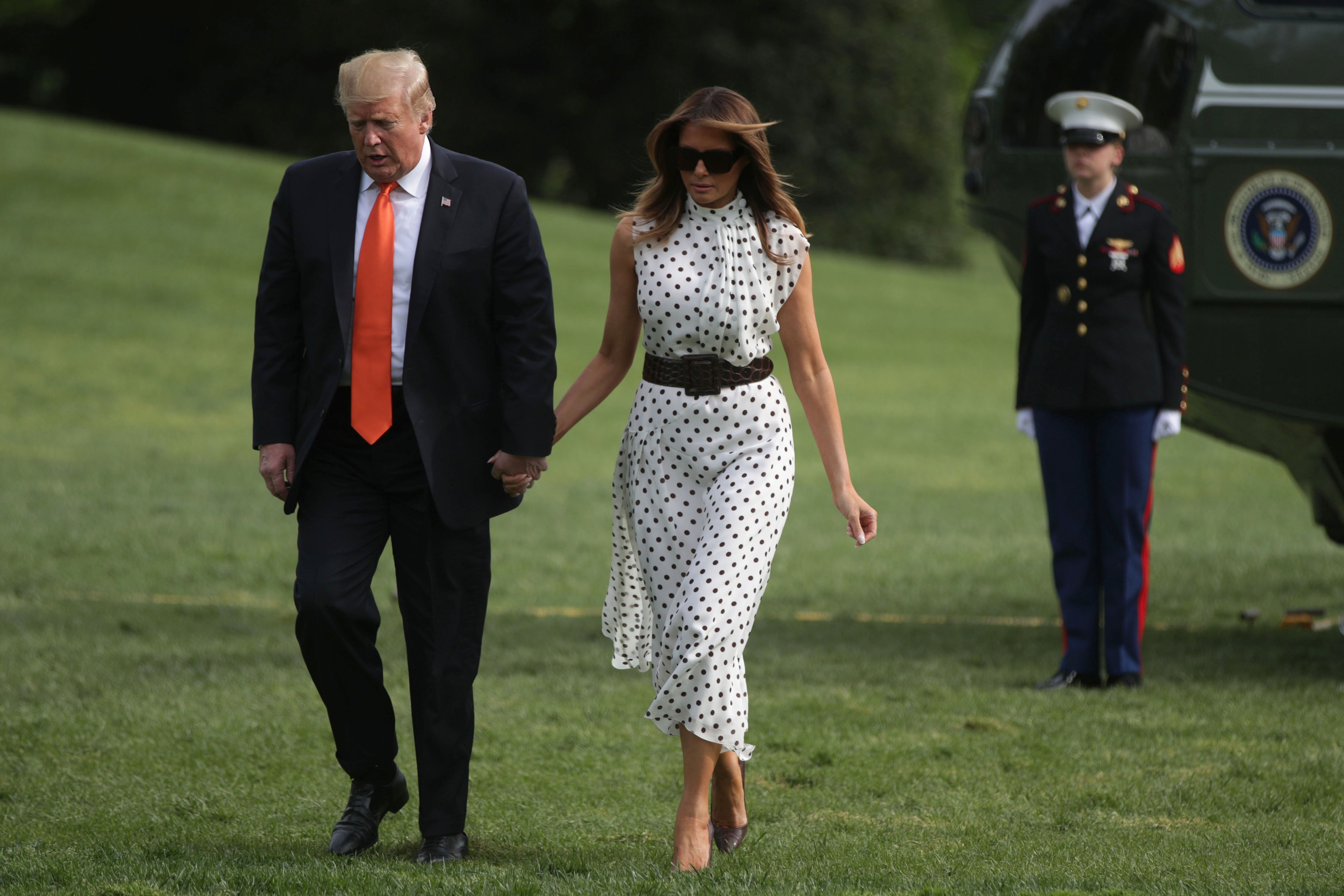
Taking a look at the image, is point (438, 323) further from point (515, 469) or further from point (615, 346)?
point (615, 346)

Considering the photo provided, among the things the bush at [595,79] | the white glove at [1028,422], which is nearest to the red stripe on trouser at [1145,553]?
the white glove at [1028,422]

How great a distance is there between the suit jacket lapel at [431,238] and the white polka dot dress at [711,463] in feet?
1.57

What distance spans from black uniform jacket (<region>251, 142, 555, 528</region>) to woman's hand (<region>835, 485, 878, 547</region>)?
2.42ft

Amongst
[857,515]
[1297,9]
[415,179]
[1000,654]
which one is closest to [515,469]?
[415,179]

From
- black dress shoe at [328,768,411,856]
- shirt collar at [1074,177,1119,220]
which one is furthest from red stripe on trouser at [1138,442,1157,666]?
black dress shoe at [328,768,411,856]

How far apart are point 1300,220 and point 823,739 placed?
2.83m

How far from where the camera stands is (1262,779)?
4.96 m

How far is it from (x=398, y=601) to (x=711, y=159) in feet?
4.38

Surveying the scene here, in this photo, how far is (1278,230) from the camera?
644 cm

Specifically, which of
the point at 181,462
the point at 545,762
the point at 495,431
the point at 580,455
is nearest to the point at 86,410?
the point at 181,462

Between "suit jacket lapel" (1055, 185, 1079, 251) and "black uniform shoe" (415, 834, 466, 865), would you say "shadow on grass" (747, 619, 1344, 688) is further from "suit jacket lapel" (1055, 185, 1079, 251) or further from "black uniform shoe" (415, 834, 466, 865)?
"black uniform shoe" (415, 834, 466, 865)

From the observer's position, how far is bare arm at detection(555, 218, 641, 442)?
4.13m

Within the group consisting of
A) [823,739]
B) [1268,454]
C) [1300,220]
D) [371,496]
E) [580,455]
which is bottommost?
[580,455]

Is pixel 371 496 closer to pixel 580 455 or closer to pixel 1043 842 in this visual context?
pixel 1043 842
